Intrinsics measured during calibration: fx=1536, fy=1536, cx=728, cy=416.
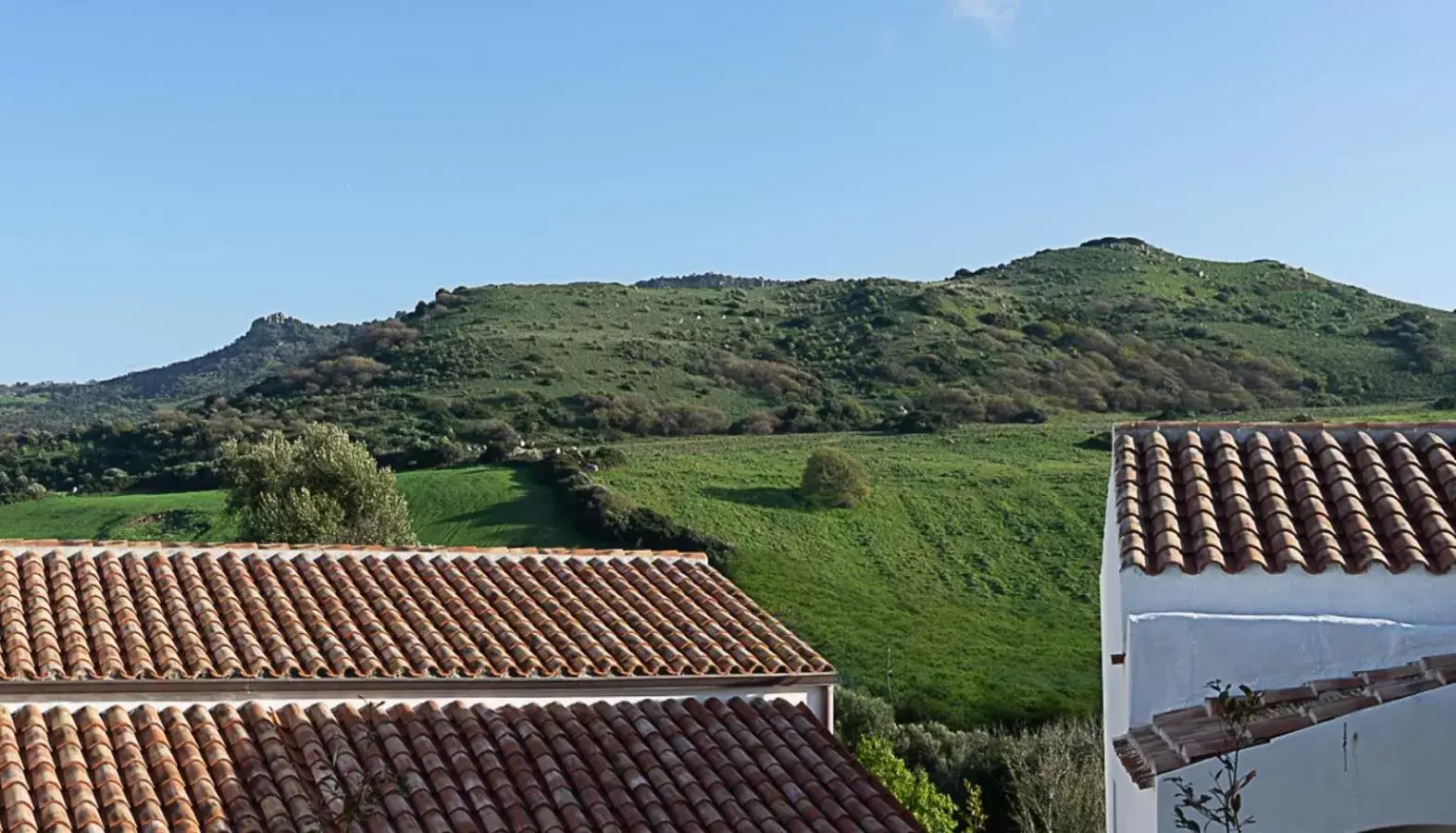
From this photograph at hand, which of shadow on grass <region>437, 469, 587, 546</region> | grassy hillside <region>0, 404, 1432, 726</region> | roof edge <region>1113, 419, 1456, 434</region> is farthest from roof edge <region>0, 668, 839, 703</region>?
shadow on grass <region>437, 469, 587, 546</region>

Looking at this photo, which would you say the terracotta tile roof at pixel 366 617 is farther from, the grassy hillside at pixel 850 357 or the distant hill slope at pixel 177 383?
the distant hill slope at pixel 177 383

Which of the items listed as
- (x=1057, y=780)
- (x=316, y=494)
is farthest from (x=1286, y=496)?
(x=316, y=494)

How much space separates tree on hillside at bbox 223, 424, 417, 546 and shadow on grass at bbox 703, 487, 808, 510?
13.0 meters

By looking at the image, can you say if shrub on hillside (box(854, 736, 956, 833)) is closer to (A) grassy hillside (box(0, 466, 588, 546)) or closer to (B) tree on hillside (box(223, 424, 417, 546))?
(B) tree on hillside (box(223, 424, 417, 546))

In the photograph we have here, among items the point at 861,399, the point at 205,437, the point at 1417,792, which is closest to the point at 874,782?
the point at 1417,792

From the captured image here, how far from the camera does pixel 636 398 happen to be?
231 ft

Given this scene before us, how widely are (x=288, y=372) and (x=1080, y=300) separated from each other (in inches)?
2028

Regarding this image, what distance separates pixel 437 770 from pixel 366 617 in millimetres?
2368

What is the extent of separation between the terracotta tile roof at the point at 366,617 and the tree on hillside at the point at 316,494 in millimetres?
20426

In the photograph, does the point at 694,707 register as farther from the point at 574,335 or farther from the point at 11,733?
the point at 574,335

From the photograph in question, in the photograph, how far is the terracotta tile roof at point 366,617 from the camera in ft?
35.9

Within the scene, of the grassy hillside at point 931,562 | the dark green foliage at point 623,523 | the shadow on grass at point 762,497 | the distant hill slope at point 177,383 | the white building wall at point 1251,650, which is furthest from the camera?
the distant hill slope at point 177,383

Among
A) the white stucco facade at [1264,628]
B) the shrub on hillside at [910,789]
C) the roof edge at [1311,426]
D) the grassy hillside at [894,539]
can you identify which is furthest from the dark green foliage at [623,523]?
the white stucco facade at [1264,628]

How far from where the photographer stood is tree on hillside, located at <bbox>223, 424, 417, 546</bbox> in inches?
1328
